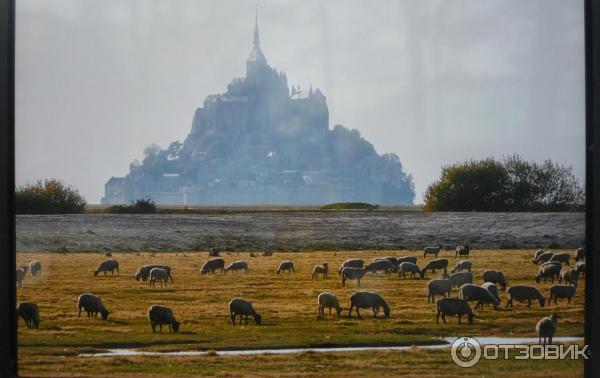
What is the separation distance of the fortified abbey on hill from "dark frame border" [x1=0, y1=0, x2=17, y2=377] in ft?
3.74

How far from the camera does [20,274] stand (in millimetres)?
9406

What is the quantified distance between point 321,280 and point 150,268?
5.72 feet

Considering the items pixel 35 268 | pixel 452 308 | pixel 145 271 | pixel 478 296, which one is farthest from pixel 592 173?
pixel 35 268

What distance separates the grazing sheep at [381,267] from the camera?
9.88m

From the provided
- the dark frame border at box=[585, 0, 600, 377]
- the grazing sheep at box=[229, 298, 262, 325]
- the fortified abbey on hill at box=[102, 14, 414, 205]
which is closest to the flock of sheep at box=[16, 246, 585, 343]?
the grazing sheep at box=[229, 298, 262, 325]

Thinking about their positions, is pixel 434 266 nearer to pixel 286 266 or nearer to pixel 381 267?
pixel 381 267

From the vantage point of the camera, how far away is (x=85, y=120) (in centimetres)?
982

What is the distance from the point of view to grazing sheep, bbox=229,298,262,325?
963cm

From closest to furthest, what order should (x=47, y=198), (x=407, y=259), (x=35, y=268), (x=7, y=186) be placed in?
(x=7, y=186)
(x=35, y=268)
(x=47, y=198)
(x=407, y=259)

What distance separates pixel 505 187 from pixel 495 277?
Result: 100 centimetres

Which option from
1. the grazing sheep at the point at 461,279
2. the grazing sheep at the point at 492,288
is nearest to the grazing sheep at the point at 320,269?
the grazing sheep at the point at 461,279

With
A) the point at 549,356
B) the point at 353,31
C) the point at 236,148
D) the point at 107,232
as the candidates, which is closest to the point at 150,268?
the point at 107,232

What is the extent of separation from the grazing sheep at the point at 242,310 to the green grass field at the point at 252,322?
0.08 m

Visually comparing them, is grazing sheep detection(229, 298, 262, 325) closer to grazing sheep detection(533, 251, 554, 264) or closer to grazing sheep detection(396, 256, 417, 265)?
grazing sheep detection(396, 256, 417, 265)
